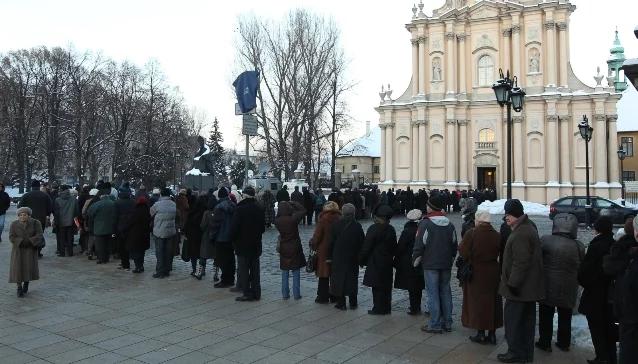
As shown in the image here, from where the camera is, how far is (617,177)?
4375 cm

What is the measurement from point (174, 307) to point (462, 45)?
144ft

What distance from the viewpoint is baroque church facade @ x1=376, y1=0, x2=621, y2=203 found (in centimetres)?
4369

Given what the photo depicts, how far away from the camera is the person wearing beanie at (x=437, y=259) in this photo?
7.29 metres

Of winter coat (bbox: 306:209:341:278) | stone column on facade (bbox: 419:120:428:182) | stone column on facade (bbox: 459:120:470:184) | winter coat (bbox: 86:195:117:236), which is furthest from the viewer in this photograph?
stone column on facade (bbox: 419:120:428:182)

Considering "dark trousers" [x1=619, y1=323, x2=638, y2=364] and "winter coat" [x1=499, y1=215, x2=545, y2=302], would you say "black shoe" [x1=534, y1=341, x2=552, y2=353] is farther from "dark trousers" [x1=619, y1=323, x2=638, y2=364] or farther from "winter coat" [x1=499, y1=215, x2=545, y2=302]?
"dark trousers" [x1=619, y1=323, x2=638, y2=364]

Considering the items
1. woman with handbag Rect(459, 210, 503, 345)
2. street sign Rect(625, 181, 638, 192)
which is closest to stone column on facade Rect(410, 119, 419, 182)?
street sign Rect(625, 181, 638, 192)

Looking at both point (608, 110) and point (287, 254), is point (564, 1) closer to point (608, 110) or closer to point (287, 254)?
point (608, 110)

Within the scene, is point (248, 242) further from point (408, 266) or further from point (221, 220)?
point (408, 266)

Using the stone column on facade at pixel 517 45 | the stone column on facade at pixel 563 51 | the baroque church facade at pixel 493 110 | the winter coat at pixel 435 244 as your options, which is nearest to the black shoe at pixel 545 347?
the winter coat at pixel 435 244

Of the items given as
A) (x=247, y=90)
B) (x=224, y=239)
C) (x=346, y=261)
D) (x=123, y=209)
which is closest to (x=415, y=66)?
(x=247, y=90)

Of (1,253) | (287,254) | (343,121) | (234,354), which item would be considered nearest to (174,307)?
(287,254)

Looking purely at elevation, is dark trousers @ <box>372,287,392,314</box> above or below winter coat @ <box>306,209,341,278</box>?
below

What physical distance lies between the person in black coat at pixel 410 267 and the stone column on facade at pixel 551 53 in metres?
40.9

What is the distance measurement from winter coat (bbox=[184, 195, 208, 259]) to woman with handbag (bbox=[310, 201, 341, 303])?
350 cm
